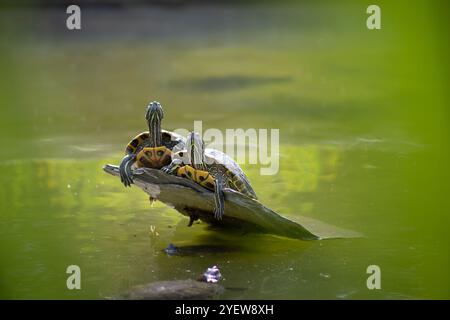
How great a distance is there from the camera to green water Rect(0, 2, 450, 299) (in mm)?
4223

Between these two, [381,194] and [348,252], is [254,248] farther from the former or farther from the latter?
[381,194]

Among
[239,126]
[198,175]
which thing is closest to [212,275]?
[198,175]

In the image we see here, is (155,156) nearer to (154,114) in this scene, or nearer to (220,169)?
(154,114)

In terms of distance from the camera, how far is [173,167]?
4434 mm

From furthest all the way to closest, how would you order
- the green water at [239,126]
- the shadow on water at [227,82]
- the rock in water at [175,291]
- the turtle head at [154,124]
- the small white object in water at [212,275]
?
1. the shadow on water at [227,82]
2. the turtle head at [154,124]
3. the green water at [239,126]
4. the small white object in water at [212,275]
5. the rock in water at [175,291]

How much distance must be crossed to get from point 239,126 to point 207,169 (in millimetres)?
2992

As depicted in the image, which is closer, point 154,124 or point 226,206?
point 226,206

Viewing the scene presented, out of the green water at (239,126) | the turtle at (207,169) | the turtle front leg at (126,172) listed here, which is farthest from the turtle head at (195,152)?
the green water at (239,126)

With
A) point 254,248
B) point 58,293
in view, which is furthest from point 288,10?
point 58,293

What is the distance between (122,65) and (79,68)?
545mm

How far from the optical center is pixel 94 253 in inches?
175

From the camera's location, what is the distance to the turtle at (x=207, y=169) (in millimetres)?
4406

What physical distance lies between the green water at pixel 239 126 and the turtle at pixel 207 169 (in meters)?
0.36

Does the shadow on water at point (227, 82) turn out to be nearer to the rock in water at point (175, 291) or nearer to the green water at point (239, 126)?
Answer: the green water at point (239, 126)
